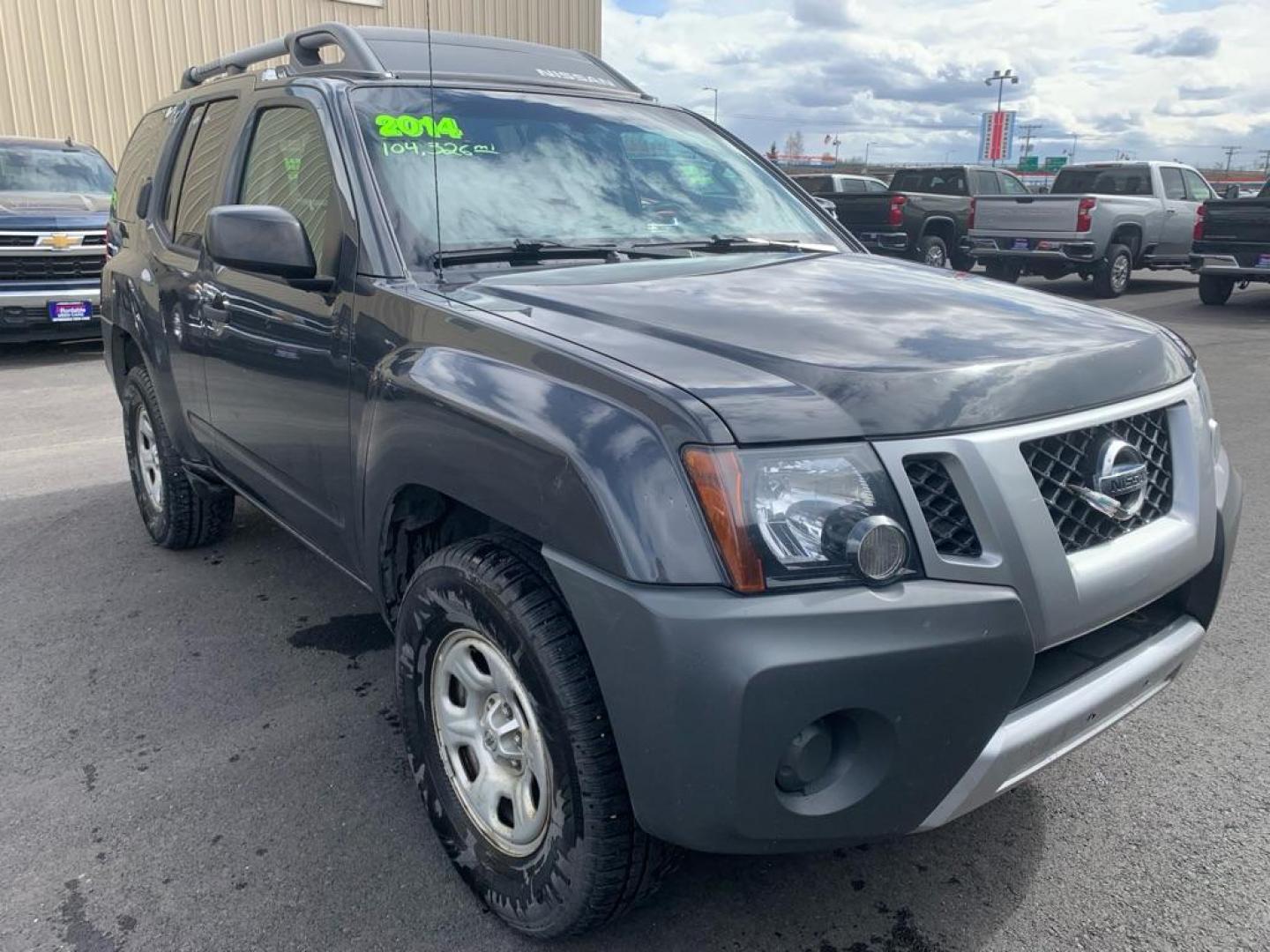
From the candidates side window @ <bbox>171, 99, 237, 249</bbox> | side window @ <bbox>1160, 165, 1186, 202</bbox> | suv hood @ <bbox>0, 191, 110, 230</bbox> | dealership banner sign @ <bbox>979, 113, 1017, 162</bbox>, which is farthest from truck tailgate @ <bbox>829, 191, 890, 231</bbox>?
dealership banner sign @ <bbox>979, 113, 1017, 162</bbox>

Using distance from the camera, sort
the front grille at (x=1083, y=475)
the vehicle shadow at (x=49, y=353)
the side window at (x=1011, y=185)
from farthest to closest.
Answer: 1. the side window at (x=1011, y=185)
2. the vehicle shadow at (x=49, y=353)
3. the front grille at (x=1083, y=475)

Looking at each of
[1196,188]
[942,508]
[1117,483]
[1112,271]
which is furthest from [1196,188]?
[942,508]

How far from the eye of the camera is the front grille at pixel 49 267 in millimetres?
9188

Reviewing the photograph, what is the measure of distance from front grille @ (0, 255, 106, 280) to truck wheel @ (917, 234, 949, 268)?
1210cm

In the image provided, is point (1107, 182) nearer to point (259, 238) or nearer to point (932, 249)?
point (932, 249)

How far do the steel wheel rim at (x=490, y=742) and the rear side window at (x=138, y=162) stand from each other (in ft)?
10.5

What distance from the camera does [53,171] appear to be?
10.6 meters

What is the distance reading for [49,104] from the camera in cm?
1462

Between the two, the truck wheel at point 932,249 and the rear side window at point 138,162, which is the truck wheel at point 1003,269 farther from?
the rear side window at point 138,162

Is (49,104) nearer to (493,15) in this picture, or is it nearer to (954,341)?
(493,15)

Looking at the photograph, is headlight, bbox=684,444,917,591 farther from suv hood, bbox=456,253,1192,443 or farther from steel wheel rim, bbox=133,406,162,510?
steel wheel rim, bbox=133,406,162,510

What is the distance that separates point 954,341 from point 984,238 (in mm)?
14558

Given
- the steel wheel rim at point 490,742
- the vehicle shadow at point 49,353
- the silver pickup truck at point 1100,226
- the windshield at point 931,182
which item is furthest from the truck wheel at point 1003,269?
the steel wheel rim at point 490,742

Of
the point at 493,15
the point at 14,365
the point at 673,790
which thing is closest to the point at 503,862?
the point at 673,790
